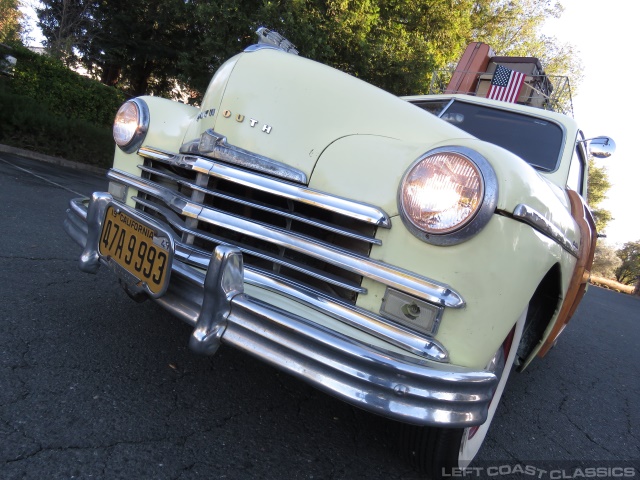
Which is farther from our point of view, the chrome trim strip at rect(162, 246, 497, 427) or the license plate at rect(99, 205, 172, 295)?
the license plate at rect(99, 205, 172, 295)

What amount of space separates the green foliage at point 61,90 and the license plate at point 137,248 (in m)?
9.51

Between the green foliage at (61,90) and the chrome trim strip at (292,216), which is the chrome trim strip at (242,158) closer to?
the chrome trim strip at (292,216)

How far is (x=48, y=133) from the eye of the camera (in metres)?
9.52

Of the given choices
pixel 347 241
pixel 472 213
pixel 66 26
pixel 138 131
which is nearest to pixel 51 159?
pixel 66 26

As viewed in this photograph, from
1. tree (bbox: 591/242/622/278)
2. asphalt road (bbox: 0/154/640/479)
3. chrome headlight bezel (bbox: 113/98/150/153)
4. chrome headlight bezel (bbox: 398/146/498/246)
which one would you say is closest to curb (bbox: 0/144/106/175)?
asphalt road (bbox: 0/154/640/479)

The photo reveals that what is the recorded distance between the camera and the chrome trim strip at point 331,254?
1547mm

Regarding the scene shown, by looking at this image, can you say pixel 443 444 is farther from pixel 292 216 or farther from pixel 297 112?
pixel 297 112

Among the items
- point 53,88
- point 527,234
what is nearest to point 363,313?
point 527,234

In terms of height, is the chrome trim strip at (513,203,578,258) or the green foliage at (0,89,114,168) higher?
the chrome trim strip at (513,203,578,258)

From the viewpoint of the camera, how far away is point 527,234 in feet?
5.08

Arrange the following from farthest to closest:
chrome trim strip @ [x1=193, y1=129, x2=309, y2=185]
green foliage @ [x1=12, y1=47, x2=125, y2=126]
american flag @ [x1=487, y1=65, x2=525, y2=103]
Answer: green foliage @ [x1=12, y1=47, x2=125, y2=126], american flag @ [x1=487, y1=65, x2=525, y2=103], chrome trim strip @ [x1=193, y1=129, x2=309, y2=185]

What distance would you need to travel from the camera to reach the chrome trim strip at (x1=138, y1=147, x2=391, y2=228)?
1.69 m

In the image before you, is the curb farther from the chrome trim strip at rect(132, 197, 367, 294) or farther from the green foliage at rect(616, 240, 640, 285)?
the green foliage at rect(616, 240, 640, 285)

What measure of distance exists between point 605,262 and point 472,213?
52.8m
